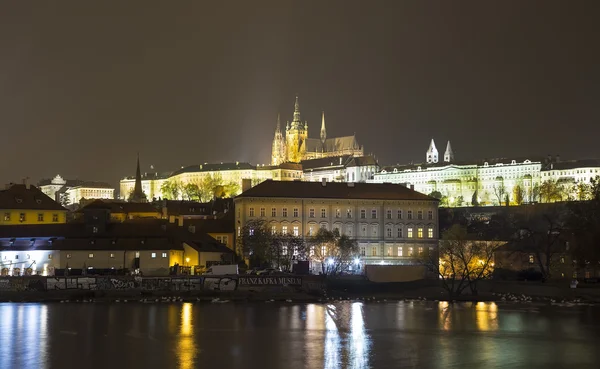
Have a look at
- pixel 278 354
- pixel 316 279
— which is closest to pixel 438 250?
pixel 316 279

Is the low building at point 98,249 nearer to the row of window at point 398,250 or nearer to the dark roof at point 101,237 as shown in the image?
the dark roof at point 101,237

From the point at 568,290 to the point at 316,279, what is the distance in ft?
65.0

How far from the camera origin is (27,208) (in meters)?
93.0

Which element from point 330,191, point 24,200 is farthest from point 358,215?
point 24,200

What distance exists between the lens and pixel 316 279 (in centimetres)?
7406

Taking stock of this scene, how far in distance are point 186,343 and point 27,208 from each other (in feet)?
177

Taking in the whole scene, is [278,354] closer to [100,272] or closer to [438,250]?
[100,272]

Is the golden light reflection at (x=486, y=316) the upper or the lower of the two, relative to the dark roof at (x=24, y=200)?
lower

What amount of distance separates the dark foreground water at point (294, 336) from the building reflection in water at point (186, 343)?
0.18 ft

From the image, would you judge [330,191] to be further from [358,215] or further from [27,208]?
[27,208]

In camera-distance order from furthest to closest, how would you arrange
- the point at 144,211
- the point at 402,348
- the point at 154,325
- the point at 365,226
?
the point at 144,211 < the point at 365,226 < the point at 154,325 < the point at 402,348

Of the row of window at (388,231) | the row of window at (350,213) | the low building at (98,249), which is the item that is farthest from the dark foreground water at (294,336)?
the row of window at (388,231)

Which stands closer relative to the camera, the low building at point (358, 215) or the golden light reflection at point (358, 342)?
the golden light reflection at point (358, 342)

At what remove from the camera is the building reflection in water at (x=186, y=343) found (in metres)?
38.8
